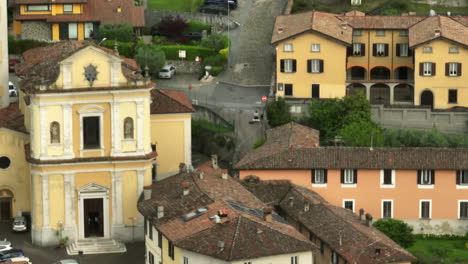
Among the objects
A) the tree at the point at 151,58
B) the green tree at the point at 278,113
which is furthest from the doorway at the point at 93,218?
the tree at the point at 151,58

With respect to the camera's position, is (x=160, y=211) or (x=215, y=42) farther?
(x=215, y=42)

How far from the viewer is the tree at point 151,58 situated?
124 metres

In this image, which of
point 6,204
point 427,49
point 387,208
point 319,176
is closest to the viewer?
point 6,204

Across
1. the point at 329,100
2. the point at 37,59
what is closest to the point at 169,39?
the point at 329,100

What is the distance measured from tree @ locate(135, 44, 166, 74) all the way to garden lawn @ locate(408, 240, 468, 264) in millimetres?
30574

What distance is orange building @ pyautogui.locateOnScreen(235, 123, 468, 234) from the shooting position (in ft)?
335

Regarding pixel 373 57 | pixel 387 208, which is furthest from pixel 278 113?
pixel 387 208

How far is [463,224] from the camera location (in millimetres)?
103438

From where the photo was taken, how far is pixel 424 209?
103438 millimetres

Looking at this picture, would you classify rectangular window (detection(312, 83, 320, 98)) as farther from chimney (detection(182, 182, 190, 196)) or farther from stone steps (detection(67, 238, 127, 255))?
chimney (detection(182, 182, 190, 196))

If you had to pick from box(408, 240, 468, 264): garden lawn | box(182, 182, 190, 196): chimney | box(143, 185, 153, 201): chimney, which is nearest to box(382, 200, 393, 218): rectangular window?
box(408, 240, 468, 264): garden lawn

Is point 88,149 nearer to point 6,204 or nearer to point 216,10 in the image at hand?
point 6,204

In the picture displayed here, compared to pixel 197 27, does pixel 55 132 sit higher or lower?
lower

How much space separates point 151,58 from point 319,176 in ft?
86.3
